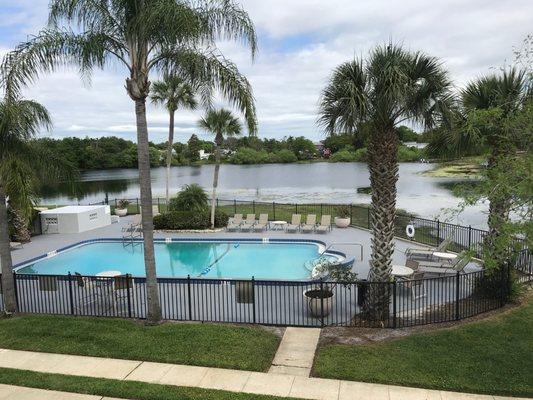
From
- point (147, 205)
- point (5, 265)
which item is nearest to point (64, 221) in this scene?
point (5, 265)

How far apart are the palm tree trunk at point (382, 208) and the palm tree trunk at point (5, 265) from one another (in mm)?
8514

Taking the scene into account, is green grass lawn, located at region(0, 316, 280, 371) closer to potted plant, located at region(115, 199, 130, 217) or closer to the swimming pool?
the swimming pool

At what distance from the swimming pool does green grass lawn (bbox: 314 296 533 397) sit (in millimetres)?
7200

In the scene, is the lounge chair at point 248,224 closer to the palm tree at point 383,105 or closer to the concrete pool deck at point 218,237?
the concrete pool deck at point 218,237

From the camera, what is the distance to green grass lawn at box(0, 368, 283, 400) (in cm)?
647

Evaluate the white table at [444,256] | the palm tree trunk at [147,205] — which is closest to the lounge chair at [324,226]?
the white table at [444,256]

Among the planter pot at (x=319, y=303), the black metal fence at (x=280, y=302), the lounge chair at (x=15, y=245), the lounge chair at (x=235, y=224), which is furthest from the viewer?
the lounge chair at (x=235, y=224)

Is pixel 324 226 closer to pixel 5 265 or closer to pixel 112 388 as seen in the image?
pixel 5 265

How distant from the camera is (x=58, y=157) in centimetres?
1104

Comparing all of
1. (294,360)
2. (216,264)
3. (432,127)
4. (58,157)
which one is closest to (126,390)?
(294,360)

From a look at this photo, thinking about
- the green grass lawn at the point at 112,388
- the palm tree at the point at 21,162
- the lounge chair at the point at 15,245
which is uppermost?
the palm tree at the point at 21,162

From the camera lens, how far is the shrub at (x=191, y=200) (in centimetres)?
2419

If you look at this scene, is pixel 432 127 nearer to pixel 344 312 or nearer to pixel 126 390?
pixel 344 312

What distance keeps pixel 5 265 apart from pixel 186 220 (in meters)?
12.6
